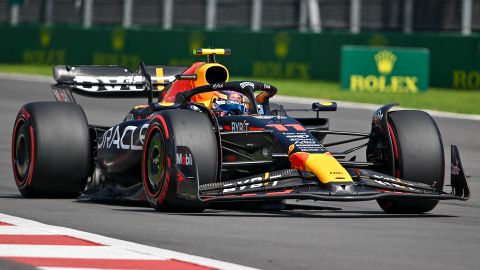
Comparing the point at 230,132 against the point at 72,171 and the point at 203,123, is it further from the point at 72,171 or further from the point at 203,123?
the point at 72,171

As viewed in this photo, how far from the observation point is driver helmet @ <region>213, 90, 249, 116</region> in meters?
11.6

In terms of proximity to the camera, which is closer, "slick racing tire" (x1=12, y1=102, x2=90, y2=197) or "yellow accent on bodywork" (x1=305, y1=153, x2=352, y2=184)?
"yellow accent on bodywork" (x1=305, y1=153, x2=352, y2=184)

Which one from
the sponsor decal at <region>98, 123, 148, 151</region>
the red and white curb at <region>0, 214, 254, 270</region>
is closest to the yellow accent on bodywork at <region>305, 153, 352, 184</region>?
the sponsor decal at <region>98, 123, 148, 151</region>

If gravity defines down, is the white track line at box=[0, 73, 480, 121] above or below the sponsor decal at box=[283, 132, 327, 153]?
below

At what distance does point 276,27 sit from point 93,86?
25.8 m

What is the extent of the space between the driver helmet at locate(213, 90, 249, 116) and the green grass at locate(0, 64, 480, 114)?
1406 centimetres

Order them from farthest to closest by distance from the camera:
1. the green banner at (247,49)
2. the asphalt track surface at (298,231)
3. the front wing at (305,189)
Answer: the green banner at (247,49) → the front wing at (305,189) → the asphalt track surface at (298,231)

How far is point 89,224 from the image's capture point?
9641mm

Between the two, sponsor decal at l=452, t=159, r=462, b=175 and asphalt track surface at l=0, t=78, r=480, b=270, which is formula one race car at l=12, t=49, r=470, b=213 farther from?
asphalt track surface at l=0, t=78, r=480, b=270

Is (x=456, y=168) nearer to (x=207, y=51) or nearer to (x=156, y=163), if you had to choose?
(x=156, y=163)

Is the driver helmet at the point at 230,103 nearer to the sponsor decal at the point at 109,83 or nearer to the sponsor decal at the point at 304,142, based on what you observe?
the sponsor decal at the point at 304,142

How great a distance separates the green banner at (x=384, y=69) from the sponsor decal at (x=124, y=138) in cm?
1810

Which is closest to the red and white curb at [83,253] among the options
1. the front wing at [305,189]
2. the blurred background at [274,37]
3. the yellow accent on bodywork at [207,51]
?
the front wing at [305,189]

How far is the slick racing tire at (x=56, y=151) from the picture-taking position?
1171 centimetres
